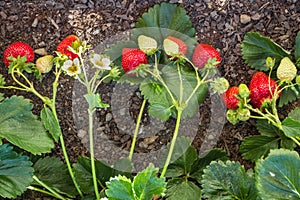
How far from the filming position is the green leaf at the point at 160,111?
1304 millimetres

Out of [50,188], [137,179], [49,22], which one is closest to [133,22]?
[49,22]

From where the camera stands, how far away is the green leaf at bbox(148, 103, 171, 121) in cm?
130

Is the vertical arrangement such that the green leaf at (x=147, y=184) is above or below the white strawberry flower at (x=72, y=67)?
below

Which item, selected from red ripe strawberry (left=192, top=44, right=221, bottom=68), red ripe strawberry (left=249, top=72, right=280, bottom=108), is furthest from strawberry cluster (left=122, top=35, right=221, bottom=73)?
red ripe strawberry (left=249, top=72, right=280, bottom=108)

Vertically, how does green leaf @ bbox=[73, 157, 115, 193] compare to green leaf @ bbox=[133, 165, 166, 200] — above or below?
below

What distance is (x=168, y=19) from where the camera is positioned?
140cm

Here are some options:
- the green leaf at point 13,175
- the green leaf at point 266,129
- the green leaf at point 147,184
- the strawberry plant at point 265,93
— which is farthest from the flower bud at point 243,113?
the green leaf at point 13,175

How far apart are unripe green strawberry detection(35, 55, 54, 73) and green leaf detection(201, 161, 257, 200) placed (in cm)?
43

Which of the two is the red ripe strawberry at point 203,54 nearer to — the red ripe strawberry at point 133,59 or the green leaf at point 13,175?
the red ripe strawberry at point 133,59

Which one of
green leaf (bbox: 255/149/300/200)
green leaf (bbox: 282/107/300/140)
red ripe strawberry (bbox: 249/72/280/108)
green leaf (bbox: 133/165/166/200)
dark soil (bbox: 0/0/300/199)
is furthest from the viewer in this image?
dark soil (bbox: 0/0/300/199)

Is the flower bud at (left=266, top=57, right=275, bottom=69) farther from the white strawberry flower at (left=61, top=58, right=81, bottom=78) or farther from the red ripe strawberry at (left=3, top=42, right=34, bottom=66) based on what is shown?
the red ripe strawberry at (left=3, top=42, right=34, bottom=66)

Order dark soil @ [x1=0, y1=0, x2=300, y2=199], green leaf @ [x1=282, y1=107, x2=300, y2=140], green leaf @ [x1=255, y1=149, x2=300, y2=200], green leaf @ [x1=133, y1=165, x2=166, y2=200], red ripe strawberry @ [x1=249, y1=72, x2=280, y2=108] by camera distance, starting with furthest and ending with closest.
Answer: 1. dark soil @ [x1=0, y1=0, x2=300, y2=199]
2. red ripe strawberry @ [x1=249, y1=72, x2=280, y2=108]
3. green leaf @ [x1=282, y1=107, x2=300, y2=140]
4. green leaf @ [x1=255, y1=149, x2=300, y2=200]
5. green leaf @ [x1=133, y1=165, x2=166, y2=200]

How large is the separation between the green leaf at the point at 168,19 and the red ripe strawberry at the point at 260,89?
185 mm

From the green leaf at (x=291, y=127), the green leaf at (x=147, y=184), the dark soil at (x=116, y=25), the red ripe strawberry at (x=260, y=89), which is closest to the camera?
the green leaf at (x=147, y=184)
